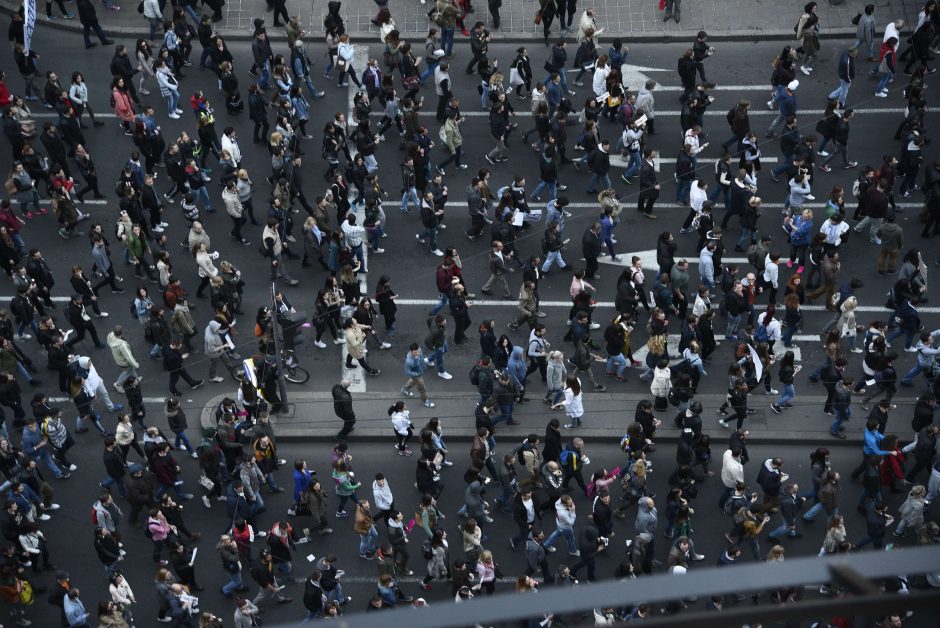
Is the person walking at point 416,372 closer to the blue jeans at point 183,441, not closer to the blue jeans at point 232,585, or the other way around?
the blue jeans at point 183,441

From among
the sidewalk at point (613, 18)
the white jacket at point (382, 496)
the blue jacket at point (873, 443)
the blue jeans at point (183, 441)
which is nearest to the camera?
the white jacket at point (382, 496)

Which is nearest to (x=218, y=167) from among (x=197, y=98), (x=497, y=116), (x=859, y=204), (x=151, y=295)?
(x=197, y=98)

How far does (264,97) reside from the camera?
32031 mm

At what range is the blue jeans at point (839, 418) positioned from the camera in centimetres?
2452

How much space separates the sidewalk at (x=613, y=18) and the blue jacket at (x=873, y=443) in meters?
13.9

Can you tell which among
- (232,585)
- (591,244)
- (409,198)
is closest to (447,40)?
(409,198)

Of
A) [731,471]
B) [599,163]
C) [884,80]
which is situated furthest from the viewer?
[884,80]

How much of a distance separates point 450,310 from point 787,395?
668 cm

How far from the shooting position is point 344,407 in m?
24.1

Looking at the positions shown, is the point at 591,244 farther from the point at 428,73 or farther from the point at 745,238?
the point at 428,73

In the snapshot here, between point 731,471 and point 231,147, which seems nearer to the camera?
point 731,471

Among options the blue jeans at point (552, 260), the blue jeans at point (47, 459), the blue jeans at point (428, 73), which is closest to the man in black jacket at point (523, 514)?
the blue jeans at point (552, 260)

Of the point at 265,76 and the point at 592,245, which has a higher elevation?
the point at 265,76

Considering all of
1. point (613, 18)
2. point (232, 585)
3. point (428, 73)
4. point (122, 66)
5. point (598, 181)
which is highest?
point (613, 18)
